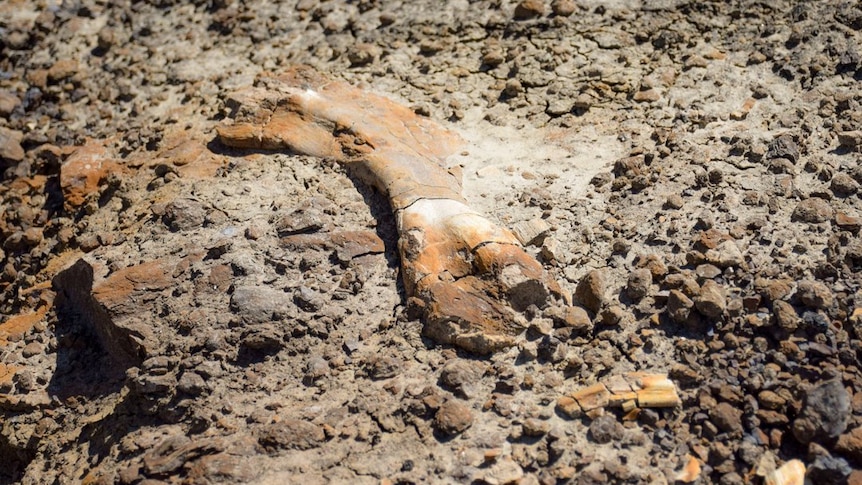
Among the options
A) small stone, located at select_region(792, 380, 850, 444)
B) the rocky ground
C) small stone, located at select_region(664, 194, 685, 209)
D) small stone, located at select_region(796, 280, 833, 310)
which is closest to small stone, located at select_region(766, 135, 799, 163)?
the rocky ground

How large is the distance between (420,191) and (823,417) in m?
1.51

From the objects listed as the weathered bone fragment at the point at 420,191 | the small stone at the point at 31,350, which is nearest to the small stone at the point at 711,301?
the weathered bone fragment at the point at 420,191

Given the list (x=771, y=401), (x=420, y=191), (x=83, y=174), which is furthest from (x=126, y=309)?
(x=771, y=401)

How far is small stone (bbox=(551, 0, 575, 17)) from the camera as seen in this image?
3836 millimetres

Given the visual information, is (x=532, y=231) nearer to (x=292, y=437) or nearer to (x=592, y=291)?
(x=592, y=291)

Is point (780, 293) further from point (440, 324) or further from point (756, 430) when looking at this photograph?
point (440, 324)

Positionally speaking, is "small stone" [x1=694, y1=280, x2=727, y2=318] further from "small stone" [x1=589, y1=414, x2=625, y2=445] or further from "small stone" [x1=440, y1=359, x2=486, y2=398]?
"small stone" [x1=440, y1=359, x2=486, y2=398]

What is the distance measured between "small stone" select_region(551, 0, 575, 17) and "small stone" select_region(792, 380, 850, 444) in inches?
85.3

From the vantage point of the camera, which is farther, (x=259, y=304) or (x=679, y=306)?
(x=259, y=304)

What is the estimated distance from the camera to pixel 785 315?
8.32 feet

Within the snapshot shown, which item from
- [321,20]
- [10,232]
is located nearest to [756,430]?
[321,20]

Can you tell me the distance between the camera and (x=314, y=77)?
3.70 meters

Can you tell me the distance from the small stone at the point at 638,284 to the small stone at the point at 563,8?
1604 millimetres

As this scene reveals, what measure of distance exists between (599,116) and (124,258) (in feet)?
6.44
